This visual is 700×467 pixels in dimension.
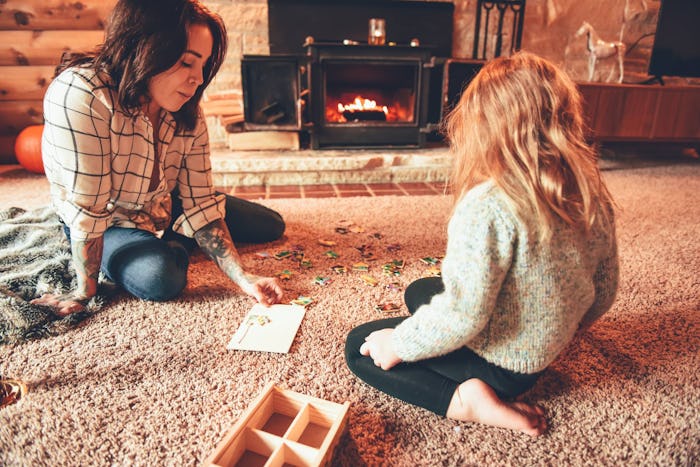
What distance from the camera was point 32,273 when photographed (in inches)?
54.6

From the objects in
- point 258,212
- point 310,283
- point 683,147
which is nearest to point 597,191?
point 310,283

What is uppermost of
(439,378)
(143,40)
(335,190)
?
(143,40)

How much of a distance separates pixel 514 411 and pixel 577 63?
10.4ft

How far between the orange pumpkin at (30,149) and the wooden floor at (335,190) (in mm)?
1187

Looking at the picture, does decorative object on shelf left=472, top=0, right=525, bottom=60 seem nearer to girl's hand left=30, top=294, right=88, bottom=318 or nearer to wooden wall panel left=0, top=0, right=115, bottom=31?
wooden wall panel left=0, top=0, right=115, bottom=31

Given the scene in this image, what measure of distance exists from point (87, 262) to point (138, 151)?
12.8 inches

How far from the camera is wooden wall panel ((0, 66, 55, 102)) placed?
2979mm

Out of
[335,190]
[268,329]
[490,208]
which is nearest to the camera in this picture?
[490,208]

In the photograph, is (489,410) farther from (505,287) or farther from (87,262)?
(87,262)

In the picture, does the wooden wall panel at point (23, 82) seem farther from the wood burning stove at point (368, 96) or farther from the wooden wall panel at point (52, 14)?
the wood burning stove at point (368, 96)

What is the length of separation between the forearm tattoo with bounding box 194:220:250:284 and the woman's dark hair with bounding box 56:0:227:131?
0.41m

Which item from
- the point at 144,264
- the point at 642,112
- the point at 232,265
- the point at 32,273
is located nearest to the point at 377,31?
A: the point at 642,112

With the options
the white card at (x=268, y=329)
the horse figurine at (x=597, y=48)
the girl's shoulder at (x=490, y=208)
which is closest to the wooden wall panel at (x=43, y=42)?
the white card at (x=268, y=329)

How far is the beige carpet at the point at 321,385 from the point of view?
0.82m
